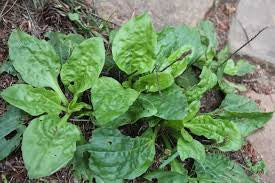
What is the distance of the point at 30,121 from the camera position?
212 centimetres

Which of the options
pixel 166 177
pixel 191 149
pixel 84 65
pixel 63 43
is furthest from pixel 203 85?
pixel 63 43

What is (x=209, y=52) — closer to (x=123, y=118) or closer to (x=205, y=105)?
(x=205, y=105)

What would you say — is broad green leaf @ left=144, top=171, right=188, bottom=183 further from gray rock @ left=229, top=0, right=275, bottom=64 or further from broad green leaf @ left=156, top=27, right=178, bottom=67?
gray rock @ left=229, top=0, right=275, bottom=64

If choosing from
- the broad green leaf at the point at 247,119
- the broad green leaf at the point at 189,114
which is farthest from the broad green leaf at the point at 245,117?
the broad green leaf at the point at 189,114

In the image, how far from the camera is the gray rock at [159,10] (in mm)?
2643

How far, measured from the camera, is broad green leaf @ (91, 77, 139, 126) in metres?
2.03

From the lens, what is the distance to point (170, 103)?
2125 mm

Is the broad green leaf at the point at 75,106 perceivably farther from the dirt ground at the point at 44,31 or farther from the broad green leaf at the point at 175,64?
the broad green leaf at the point at 175,64

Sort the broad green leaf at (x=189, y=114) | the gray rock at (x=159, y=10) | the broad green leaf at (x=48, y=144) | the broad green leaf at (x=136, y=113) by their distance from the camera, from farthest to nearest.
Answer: the gray rock at (x=159, y=10) → the broad green leaf at (x=189, y=114) → the broad green leaf at (x=136, y=113) → the broad green leaf at (x=48, y=144)

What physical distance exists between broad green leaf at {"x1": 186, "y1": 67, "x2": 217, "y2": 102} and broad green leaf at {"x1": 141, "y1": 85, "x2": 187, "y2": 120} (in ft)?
0.39

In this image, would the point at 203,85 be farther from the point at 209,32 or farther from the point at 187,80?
the point at 209,32

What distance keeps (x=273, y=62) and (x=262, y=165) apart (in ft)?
2.34

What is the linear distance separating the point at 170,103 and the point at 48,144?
575 millimetres

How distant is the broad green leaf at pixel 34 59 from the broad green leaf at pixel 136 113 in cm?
34
